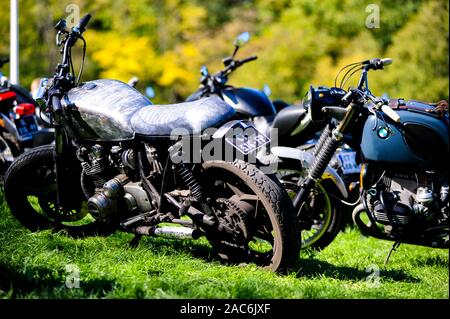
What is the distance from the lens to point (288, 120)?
634cm

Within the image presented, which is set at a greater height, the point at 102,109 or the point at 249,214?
the point at 102,109

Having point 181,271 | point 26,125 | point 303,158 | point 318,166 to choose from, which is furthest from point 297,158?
point 26,125

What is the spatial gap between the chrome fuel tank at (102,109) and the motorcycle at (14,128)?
257 centimetres

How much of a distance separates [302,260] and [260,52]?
65.8ft

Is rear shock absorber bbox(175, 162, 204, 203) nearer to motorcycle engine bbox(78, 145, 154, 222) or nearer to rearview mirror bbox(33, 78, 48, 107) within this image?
motorcycle engine bbox(78, 145, 154, 222)

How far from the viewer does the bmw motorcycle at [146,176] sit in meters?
4.27

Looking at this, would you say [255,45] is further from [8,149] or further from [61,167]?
[61,167]

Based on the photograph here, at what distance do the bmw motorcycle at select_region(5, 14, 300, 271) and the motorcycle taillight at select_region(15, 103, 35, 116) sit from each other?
88.3 inches

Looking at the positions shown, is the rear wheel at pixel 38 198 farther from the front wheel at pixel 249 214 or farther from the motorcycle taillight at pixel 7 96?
the motorcycle taillight at pixel 7 96

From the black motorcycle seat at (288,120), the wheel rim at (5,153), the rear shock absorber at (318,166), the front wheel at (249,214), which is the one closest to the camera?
the front wheel at (249,214)

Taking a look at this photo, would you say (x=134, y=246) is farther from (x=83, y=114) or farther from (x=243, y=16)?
(x=243, y=16)

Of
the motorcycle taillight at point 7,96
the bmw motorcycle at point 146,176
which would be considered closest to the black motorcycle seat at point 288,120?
the bmw motorcycle at point 146,176

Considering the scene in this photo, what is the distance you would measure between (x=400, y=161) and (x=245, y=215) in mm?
1188

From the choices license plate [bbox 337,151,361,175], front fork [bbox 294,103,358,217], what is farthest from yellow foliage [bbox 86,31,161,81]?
front fork [bbox 294,103,358,217]
